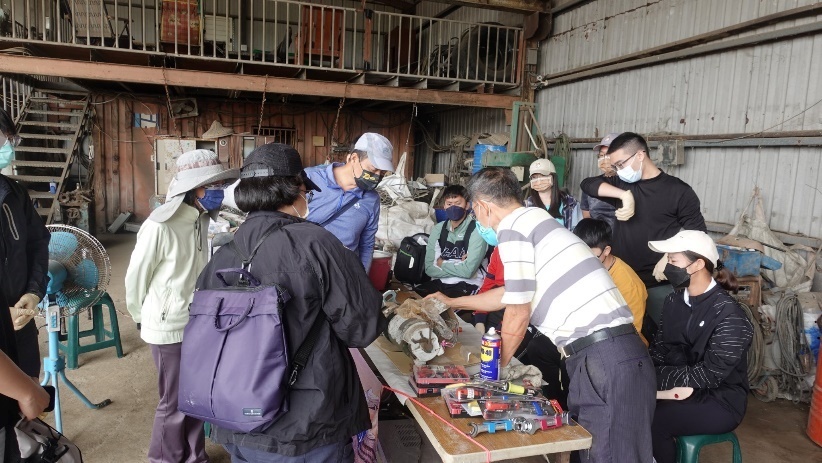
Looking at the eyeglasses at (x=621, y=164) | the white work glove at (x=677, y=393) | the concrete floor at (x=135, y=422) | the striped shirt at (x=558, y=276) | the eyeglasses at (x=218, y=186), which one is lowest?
the concrete floor at (x=135, y=422)

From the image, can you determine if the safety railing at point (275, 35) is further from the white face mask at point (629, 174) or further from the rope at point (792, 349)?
the rope at point (792, 349)

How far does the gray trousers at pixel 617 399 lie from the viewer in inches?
74.7

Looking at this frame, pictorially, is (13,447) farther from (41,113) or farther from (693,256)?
(41,113)

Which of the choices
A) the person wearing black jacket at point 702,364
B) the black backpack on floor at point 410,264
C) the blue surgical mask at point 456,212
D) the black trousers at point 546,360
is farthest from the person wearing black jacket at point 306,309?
the blue surgical mask at point 456,212

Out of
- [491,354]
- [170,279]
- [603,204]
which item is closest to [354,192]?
[170,279]

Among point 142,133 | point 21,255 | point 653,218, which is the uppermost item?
point 142,133

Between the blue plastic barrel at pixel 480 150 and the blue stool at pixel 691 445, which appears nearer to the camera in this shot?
the blue stool at pixel 691 445

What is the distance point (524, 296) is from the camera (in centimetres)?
195

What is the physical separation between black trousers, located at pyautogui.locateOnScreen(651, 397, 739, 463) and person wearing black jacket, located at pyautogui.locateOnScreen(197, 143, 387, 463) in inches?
61.7

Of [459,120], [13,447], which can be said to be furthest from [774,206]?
[459,120]

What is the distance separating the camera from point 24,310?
7.95 ft

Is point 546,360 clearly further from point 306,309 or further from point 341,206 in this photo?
point 306,309

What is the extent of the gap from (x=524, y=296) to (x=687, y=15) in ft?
17.8

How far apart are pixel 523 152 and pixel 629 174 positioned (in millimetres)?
4444
